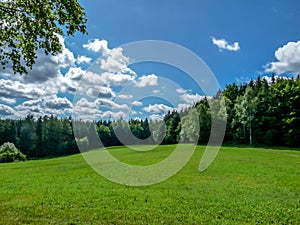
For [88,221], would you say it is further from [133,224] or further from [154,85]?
[154,85]

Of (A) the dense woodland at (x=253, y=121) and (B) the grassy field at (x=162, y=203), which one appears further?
(A) the dense woodland at (x=253, y=121)

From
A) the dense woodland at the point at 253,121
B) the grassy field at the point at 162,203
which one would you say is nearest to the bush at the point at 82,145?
the dense woodland at the point at 253,121

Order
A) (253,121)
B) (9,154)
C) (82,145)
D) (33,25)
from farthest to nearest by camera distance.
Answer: (253,121)
(9,154)
(82,145)
(33,25)

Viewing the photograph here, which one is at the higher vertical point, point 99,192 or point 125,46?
point 125,46

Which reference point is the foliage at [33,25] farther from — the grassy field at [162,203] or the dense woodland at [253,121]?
the dense woodland at [253,121]

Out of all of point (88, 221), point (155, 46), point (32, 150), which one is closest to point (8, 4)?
point (155, 46)

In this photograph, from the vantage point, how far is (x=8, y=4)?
27.0 feet

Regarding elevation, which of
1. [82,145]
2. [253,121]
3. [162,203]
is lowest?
[162,203]

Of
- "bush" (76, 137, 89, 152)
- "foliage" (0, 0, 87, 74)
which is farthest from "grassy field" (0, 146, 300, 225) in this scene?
"bush" (76, 137, 89, 152)

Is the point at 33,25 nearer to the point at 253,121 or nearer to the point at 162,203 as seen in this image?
the point at 162,203

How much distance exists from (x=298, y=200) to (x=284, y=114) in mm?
53432

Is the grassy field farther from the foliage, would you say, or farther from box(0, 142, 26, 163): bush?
box(0, 142, 26, 163): bush

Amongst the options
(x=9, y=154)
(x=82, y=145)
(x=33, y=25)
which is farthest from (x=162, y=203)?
(x=9, y=154)

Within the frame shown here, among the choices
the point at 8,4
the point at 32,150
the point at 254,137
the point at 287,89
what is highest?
the point at 287,89
